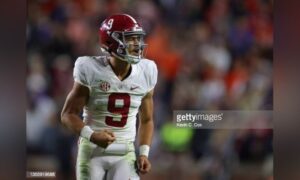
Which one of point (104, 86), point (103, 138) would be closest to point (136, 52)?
point (104, 86)

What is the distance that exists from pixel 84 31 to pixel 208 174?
1.02 m

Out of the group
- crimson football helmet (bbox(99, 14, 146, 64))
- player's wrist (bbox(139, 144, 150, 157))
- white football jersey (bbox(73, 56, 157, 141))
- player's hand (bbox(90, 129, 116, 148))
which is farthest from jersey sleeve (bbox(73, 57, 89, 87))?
player's wrist (bbox(139, 144, 150, 157))

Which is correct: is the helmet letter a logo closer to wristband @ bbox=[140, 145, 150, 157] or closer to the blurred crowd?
the blurred crowd

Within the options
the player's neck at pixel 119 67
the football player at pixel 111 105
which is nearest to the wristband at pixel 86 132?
the football player at pixel 111 105

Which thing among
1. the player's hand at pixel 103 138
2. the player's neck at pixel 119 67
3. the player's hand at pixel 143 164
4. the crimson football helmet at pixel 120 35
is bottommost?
the player's hand at pixel 143 164

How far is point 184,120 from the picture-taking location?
360 centimetres

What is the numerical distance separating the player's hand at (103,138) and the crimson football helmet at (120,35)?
40 centimetres

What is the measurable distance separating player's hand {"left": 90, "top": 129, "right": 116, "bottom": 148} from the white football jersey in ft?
0.09

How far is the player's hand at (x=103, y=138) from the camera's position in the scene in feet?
11.6

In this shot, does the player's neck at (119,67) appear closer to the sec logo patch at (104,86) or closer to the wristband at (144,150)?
the sec logo patch at (104,86)

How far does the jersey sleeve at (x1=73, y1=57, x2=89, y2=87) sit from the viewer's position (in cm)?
354

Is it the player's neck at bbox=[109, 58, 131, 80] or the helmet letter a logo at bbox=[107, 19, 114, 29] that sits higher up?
the helmet letter a logo at bbox=[107, 19, 114, 29]

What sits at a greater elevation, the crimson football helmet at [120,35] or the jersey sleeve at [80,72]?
the crimson football helmet at [120,35]

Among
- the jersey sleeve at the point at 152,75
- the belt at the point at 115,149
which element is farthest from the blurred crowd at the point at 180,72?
the belt at the point at 115,149
